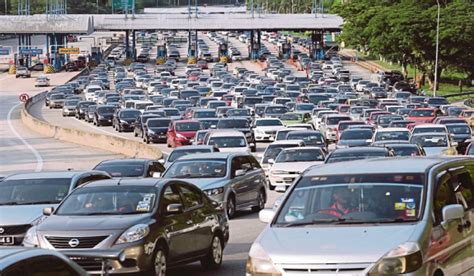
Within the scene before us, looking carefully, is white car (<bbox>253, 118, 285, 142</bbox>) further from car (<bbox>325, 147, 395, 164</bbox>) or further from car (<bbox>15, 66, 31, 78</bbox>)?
car (<bbox>15, 66, 31, 78</bbox>)

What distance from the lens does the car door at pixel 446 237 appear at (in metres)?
11.5

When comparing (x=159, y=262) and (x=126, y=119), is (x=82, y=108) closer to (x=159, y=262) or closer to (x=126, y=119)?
(x=126, y=119)

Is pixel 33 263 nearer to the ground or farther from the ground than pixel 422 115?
farther from the ground

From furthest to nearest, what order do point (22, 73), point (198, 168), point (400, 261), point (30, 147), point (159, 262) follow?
point (22, 73)
point (30, 147)
point (198, 168)
point (159, 262)
point (400, 261)

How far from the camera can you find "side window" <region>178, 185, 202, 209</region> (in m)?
16.9

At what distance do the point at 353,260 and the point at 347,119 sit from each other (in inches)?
1876

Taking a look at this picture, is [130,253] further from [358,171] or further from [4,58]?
[4,58]

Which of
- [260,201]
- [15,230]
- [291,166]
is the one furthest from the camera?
[291,166]

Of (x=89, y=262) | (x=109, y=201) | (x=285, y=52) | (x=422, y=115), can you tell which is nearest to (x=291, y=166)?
(x=109, y=201)

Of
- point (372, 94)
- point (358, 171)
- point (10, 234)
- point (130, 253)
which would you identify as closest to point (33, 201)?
point (10, 234)

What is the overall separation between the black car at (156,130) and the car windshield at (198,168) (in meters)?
32.8

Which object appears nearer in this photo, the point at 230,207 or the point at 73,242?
the point at 73,242

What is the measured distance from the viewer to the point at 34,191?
2036 cm

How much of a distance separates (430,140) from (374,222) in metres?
29.0
